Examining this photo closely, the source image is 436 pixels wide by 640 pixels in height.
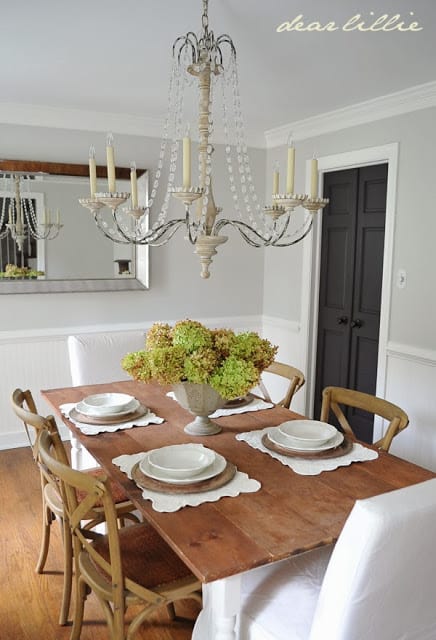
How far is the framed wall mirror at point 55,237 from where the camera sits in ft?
12.7

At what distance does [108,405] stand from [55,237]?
1.98 meters

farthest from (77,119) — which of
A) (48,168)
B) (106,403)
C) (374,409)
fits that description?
(374,409)

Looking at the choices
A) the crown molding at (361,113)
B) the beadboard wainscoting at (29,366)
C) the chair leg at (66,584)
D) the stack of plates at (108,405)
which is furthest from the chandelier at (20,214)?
the chair leg at (66,584)

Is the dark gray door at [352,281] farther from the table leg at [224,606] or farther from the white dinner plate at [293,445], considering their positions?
the table leg at [224,606]

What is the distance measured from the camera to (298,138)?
4375mm

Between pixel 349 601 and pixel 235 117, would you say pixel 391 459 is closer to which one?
pixel 349 601

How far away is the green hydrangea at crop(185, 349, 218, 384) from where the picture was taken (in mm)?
1997

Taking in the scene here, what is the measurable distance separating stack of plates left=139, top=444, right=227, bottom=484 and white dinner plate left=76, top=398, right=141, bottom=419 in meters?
0.42

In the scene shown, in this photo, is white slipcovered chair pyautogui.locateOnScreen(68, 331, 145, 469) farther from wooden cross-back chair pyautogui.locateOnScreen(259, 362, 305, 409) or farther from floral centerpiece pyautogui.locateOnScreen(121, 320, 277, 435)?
floral centerpiece pyautogui.locateOnScreen(121, 320, 277, 435)

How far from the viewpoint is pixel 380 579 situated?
130 cm

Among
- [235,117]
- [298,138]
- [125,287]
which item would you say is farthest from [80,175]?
[298,138]

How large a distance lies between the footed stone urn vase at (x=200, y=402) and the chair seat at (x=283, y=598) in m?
0.62

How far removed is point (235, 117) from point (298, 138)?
59 centimetres

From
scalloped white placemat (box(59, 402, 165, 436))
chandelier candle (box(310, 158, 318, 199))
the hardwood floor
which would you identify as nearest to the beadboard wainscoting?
the hardwood floor
